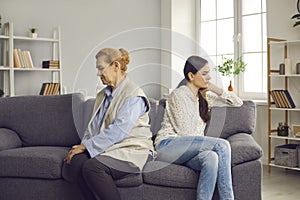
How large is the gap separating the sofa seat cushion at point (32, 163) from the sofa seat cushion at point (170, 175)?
0.61 meters

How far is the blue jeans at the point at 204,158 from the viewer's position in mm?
2740

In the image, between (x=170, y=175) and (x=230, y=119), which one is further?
(x=230, y=119)

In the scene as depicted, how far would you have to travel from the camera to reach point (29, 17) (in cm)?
539

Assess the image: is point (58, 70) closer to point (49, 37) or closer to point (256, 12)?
point (49, 37)

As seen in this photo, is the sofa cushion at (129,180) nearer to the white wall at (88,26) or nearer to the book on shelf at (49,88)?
the white wall at (88,26)

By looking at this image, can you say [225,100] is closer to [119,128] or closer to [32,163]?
[119,128]

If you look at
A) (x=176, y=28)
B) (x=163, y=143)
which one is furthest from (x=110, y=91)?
(x=176, y=28)

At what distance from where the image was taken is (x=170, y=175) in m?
2.85

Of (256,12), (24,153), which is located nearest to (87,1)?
(256,12)

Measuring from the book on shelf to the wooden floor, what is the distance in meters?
2.49

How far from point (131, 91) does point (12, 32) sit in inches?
104

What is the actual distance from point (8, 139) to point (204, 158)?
5.15 ft

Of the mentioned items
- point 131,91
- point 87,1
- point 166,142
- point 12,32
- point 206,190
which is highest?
point 87,1

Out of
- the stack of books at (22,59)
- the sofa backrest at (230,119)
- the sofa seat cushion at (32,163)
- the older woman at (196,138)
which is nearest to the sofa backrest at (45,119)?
the sofa seat cushion at (32,163)
